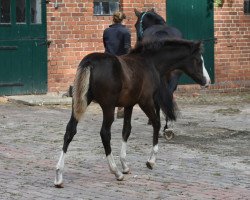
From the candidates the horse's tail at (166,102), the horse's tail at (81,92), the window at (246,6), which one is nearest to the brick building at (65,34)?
the window at (246,6)

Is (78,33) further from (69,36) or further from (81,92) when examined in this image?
(81,92)

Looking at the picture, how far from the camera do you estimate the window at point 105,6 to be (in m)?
18.9

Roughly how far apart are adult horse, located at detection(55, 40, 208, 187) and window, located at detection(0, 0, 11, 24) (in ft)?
24.6

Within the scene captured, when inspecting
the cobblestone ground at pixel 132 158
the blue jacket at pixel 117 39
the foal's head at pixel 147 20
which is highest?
the foal's head at pixel 147 20

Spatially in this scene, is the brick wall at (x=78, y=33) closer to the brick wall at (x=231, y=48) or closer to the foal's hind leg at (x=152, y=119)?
the brick wall at (x=231, y=48)

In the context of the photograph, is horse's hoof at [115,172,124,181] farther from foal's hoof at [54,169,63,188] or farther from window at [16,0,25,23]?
window at [16,0,25,23]

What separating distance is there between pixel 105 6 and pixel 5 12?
2523 mm

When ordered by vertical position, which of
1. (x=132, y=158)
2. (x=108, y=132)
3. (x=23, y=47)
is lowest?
(x=132, y=158)

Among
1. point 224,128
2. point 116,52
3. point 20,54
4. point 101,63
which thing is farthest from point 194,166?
point 20,54

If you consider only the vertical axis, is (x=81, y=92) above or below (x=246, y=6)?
below

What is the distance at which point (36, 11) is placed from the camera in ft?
59.6

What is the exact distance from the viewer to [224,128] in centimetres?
1389

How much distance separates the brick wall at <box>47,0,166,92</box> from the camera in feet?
59.9

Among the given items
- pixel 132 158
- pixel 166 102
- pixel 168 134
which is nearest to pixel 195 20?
pixel 168 134
